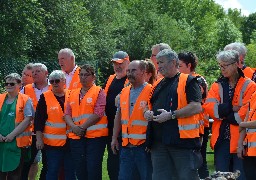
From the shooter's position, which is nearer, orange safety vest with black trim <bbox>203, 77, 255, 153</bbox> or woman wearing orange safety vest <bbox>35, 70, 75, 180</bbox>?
orange safety vest with black trim <bbox>203, 77, 255, 153</bbox>

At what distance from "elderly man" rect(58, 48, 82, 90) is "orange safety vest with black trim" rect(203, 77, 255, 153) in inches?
105

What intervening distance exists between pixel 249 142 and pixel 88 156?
8.51 feet

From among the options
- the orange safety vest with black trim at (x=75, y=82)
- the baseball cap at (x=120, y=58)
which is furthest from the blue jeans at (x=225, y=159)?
the orange safety vest with black trim at (x=75, y=82)

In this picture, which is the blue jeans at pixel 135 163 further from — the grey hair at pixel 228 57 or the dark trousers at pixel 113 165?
the grey hair at pixel 228 57

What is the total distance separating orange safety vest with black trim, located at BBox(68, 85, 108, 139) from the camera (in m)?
9.02

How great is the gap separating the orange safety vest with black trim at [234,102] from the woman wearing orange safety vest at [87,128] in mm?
1742

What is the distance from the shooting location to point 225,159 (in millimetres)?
7840

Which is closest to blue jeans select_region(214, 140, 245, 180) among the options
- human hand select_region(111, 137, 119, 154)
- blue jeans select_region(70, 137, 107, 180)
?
human hand select_region(111, 137, 119, 154)

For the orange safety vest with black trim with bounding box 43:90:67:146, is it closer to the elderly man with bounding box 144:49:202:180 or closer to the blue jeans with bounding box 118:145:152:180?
the blue jeans with bounding box 118:145:152:180

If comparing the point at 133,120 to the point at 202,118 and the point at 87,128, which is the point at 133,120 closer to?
the point at 87,128

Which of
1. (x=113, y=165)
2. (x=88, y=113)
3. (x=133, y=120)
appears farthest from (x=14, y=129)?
(x=133, y=120)

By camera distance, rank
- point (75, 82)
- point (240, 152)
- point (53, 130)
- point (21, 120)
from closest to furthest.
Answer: point (240, 152) < point (53, 130) < point (21, 120) < point (75, 82)

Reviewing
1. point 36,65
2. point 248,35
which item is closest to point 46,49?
point 36,65

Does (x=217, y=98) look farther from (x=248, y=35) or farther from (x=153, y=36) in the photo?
(x=248, y=35)
